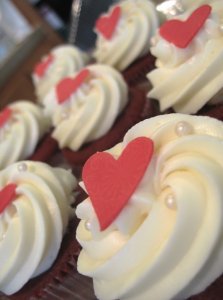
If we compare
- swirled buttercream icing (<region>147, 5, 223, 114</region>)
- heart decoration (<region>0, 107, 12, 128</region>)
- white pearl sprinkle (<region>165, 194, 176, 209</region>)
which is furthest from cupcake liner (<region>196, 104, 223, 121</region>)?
heart decoration (<region>0, 107, 12, 128</region>)

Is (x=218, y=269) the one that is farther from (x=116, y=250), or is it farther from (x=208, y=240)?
(x=116, y=250)

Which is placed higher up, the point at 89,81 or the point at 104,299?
the point at 104,299

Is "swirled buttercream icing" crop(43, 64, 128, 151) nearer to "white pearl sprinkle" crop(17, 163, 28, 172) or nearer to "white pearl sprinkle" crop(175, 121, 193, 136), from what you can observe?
"white pearl sprinkle" crop(17, 163, 28, 172)

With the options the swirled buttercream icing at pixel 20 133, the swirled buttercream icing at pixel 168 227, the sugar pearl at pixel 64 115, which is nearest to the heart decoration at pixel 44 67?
the swirled buttercream icing at pixel 20 133

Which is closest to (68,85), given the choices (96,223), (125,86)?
(125,86)

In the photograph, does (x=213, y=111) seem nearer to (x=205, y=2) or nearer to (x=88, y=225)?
(x=205, y=2)

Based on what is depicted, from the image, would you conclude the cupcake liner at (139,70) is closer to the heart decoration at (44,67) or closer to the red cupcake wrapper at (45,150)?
the red cupcake wrapper at (45,150)
